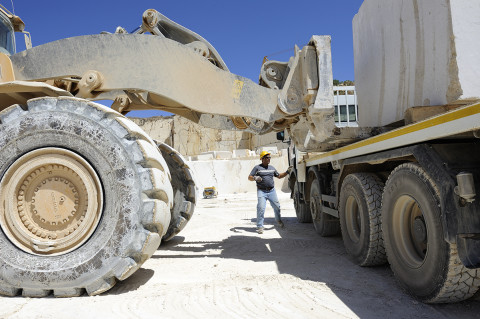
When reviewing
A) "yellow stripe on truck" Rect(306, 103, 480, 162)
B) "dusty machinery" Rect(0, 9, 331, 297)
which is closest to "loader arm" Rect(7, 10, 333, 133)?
"dusty machinery" Rect(0, 9, 331, 297)

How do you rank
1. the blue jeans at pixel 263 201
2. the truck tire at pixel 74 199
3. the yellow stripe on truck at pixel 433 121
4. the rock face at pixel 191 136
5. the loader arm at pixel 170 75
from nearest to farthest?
1. the yellow stripe on truck at pixel 433 121
2. the truck tire at pixel 74 199
3. the loader arm at pixel 170 75
4. the blue jeans at pixel 263 201
5. the rock face at pixel 191 136

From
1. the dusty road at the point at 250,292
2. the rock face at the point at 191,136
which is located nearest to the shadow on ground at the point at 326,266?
the dusty road at the point at 250,292

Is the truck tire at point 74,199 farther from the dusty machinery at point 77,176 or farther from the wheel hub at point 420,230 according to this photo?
the wheel hub at point 420,230

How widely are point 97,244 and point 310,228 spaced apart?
4845 mm

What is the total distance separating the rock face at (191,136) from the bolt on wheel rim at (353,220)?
37555mm

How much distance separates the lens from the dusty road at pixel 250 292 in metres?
2.69

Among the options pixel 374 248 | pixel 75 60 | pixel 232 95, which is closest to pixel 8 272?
pixel 75 60

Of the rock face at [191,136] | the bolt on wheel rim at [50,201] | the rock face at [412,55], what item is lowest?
the bolt on wheel rim at [50,201]

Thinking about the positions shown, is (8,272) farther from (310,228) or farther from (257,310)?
(310,228)

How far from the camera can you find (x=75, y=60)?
3660 mm

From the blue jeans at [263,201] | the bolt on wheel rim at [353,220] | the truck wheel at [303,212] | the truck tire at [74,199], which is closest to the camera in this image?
the truck tire at [74,199]

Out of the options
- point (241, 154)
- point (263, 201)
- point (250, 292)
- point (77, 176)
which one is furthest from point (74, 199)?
point (241, 154)

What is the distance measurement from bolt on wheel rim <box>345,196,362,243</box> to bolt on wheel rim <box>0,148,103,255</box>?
289cm

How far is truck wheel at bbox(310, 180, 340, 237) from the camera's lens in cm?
575
